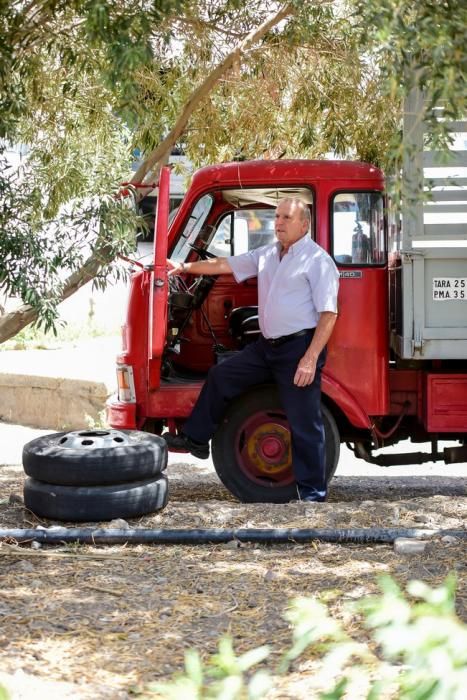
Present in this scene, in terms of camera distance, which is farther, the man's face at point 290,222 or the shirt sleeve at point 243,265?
the shirt sleeve at point 243,265

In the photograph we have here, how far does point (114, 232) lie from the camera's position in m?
6.92

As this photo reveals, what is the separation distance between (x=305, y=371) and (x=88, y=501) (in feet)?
5.22

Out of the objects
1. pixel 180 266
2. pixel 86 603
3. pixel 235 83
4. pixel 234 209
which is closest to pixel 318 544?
pixel 86 603

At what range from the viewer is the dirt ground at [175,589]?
389cm

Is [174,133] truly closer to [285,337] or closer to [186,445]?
[285,337]

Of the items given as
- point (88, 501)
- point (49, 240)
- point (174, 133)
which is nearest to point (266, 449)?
point (88, 501)

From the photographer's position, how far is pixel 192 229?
7602mm

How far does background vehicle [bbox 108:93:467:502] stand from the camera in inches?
273

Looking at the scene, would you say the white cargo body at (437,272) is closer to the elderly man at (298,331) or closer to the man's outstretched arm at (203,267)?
the elderly man at (298,331)

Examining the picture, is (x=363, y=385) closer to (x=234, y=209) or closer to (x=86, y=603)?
(x=234, y=209)

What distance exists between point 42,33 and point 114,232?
4.38 feet

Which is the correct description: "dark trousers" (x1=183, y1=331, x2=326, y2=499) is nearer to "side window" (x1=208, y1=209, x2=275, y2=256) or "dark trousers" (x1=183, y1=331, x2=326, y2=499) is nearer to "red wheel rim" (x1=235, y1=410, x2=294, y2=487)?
"red wheel rim" (x1=235, y1=410, x2=294, y2=487)

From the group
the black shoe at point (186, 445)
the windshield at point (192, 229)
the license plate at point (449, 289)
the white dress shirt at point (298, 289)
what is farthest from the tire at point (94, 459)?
the license plate at point (449, 289)

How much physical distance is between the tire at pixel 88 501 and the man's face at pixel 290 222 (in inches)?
72.6
